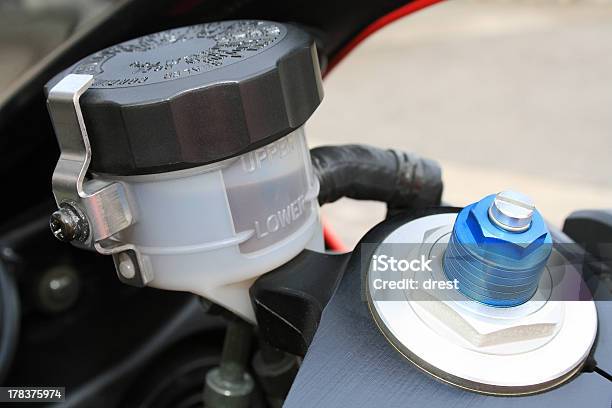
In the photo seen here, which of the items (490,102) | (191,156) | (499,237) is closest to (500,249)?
(499,237)

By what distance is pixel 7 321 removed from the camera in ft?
1.98

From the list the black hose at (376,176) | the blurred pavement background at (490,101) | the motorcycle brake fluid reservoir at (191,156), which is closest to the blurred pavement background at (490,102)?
the blurred pavement background at (490,101)

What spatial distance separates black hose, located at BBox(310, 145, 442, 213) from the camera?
525 mm

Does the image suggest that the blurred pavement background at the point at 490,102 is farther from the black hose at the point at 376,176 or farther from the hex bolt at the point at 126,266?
the hex bolt at the point at 126,266

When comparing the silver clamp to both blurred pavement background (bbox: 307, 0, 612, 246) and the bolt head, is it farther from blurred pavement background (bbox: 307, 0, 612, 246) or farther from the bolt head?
blurred pavement background (bbox: 307, 0, 612, 246)

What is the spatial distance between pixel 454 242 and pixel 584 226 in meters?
0.18

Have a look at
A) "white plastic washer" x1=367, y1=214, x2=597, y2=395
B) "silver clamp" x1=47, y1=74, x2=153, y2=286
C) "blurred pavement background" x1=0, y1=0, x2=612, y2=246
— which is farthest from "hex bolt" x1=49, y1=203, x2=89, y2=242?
"blurred pavement background" x1=0, y1=0, x2=612, y2=246

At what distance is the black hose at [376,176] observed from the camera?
525 mm

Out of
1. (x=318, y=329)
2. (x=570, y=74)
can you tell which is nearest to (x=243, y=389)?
(x=318, y=329)

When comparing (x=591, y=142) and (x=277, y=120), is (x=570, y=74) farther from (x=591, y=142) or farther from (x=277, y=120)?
(x=277, y=120)

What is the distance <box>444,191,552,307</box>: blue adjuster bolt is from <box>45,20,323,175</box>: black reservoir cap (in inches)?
5.0

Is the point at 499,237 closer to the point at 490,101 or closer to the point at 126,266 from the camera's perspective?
the point at 126,266

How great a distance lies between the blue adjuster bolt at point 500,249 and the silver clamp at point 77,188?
204mm

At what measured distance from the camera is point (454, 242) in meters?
0.38
